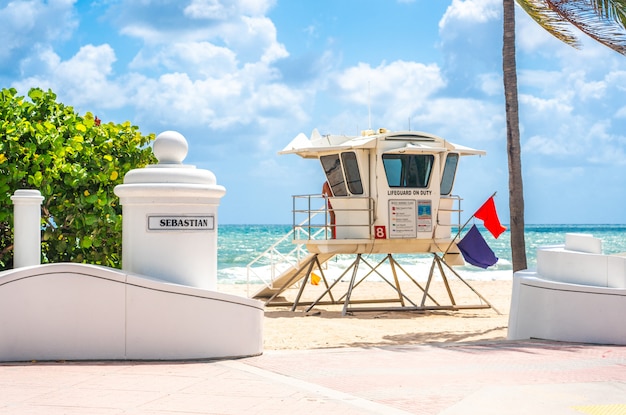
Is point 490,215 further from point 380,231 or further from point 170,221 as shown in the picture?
point 170,221

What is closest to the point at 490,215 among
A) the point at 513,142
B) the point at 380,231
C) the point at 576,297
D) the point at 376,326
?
the point at 380,231

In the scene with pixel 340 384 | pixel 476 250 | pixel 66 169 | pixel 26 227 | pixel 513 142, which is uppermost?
pixel 513 142

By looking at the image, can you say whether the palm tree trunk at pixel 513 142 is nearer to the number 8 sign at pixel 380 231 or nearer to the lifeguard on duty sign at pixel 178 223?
the number 8 sign at pixel 380 231

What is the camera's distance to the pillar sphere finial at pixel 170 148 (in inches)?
431

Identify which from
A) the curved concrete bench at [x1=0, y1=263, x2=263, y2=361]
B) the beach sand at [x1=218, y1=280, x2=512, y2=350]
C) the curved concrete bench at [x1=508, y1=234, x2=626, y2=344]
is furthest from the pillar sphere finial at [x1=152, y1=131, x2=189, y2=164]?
the curved concrete bench at [x1=508, y1=234, x2=626, y2=344]

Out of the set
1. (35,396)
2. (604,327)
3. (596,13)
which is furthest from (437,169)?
(35,396)

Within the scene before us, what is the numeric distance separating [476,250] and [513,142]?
5138 millimetres

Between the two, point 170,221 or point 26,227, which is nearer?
point 170,221

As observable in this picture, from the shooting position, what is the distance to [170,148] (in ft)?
35.9

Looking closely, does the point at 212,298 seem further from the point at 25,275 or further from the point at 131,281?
the point at 25,275

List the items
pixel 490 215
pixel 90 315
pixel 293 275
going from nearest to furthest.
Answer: pixel 90 315 → pixel 490 215 → pixel 293 275

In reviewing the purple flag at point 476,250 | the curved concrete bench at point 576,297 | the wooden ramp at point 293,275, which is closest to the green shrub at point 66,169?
the curved concrete bench at point 576,297

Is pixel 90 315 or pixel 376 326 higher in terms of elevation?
pixel 90 315

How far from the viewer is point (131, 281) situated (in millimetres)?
10164
